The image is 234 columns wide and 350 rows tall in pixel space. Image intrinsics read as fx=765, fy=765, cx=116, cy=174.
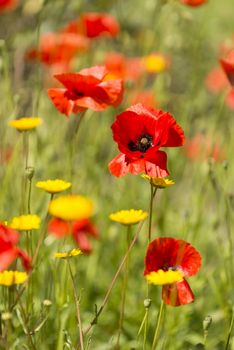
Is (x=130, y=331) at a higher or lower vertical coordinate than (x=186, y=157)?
lower

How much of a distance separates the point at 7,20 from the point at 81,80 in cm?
181

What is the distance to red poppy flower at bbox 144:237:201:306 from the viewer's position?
1.07m

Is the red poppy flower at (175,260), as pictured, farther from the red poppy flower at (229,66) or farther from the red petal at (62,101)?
the red poppy flower at (229,66)

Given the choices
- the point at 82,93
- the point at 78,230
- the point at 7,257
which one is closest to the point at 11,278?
the point at 7,257

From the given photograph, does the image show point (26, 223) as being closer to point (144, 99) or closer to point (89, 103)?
point (89, 103)

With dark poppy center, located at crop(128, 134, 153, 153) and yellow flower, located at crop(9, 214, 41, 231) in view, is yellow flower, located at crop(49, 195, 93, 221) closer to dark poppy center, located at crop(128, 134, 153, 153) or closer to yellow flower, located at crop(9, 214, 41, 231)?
yellow flower, located at crop(9, 214, 41, 231)

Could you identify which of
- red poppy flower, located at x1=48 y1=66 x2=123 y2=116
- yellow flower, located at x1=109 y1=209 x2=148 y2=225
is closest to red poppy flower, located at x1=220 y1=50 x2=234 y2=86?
red poppy flower, located at x1=48 y1=66 x2=123 y2=116

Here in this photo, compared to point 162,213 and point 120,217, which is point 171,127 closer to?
point 120,217

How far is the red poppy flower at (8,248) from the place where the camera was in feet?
3.24

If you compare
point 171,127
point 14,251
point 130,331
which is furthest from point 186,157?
point 14,251

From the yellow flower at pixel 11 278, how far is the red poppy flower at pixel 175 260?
0.17 m

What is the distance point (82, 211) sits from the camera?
96cm

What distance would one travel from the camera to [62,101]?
131 centimetres

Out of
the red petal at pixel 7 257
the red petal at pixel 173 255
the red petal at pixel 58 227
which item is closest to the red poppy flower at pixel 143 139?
the red petal at pixel 173 255
